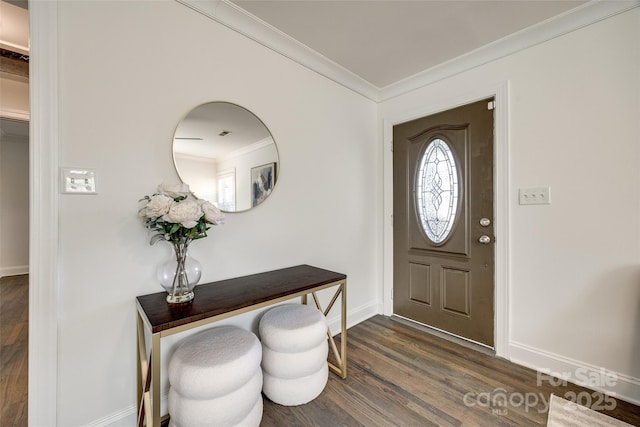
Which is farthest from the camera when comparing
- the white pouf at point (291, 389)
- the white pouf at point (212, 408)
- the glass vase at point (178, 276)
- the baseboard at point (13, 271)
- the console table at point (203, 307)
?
the baseboard at point (13, 271)

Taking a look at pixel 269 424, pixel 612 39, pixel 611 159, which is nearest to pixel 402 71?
pixel 612 39

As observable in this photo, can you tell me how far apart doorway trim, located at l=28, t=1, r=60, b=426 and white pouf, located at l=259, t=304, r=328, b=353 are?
3.19 ft

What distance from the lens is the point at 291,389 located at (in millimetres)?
1486

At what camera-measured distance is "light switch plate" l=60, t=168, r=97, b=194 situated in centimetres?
116

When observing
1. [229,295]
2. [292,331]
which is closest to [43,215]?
[229,295]

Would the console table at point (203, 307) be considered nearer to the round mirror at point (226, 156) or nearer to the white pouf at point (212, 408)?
the white pouf at point (212, 408)

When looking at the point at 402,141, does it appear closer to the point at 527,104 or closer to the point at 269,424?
the point at 527,104


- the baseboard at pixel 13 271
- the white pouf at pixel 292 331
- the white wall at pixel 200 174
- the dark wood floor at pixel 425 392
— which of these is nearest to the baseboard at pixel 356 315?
the dark wood floor at pixel 425 392

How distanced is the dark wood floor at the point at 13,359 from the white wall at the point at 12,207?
5.15ft

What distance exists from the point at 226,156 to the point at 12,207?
564 centimetres

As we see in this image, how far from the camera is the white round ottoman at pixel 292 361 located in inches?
58.7

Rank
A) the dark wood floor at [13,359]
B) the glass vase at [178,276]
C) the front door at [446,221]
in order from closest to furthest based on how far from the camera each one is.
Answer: the glass vase at [178,276] → the dark wood floor at [13,359] → the front door at [446,221]

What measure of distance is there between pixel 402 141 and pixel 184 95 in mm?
1976

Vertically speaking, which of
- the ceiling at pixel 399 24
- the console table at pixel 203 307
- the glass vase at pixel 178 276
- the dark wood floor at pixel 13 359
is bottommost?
the dark wood floor at pixel 13 359
